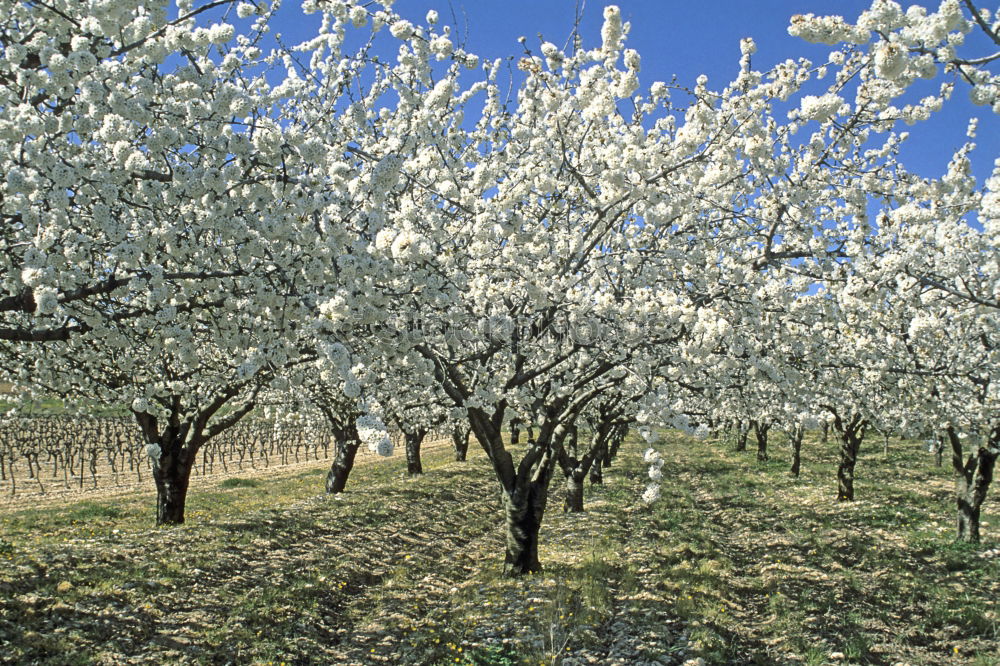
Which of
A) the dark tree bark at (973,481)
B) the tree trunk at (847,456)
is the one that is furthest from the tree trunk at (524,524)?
the tree trunk at (847,456)

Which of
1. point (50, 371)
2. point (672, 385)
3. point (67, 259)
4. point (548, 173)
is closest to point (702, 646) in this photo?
point (672, 385)

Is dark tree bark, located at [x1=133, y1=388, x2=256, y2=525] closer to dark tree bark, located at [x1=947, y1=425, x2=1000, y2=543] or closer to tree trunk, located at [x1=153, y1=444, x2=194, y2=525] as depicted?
tree trunk, located at [x1=153, y1=444, x2=194, y2=525]

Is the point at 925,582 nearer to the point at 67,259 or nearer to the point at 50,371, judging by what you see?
the point at 67,259

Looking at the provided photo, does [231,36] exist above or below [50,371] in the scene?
above

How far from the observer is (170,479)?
1703 cm

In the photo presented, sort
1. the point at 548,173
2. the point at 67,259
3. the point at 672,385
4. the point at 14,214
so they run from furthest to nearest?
the point at 672,385
the point at 548,173
the point at 14,214
the point at 67,259

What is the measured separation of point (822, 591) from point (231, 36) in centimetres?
1455

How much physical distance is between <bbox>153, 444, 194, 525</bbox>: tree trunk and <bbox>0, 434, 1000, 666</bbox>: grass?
804 mm

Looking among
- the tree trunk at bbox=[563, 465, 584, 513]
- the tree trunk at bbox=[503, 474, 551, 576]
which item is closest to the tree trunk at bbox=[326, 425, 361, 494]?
the tree trunk at bbox=[563, 465, 584, 513]

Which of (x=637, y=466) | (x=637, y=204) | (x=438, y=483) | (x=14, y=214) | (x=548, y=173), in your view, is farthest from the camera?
(x=637, y=466)

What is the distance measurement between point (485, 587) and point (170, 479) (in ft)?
33.5

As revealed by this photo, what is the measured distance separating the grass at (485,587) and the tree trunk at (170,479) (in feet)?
2.64

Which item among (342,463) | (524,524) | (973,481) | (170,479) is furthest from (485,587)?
(342,463)

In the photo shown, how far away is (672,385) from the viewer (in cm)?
1097
